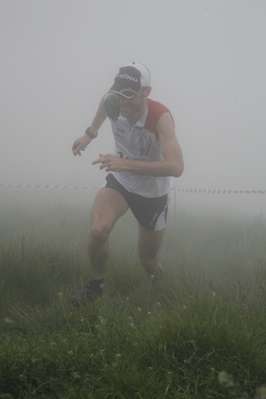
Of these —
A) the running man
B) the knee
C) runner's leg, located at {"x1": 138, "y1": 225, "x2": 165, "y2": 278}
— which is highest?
the running man

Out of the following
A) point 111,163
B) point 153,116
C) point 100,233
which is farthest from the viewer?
point 153,116

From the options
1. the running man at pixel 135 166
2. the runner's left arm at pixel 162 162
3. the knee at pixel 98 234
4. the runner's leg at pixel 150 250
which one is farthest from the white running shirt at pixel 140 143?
the knee at pixel 98 234

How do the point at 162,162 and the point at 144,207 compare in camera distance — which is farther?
the point at 144,207

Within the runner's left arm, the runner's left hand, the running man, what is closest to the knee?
the running man

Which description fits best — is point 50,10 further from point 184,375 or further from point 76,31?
point 184,375

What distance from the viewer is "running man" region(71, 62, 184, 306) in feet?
16.4

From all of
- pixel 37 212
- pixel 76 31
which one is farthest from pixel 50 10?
pixel 37 212

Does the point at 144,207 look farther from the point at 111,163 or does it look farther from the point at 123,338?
the point at 123,338

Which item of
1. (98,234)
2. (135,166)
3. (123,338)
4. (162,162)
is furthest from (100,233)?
(123,338)

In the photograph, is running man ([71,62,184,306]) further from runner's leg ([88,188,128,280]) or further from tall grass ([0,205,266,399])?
tall grass ([0,205,266,399])

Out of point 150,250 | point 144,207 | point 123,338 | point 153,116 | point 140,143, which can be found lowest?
point 150,250

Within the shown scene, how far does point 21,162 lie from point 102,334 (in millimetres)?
27871

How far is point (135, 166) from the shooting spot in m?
4.89

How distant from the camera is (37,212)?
1178 cm
